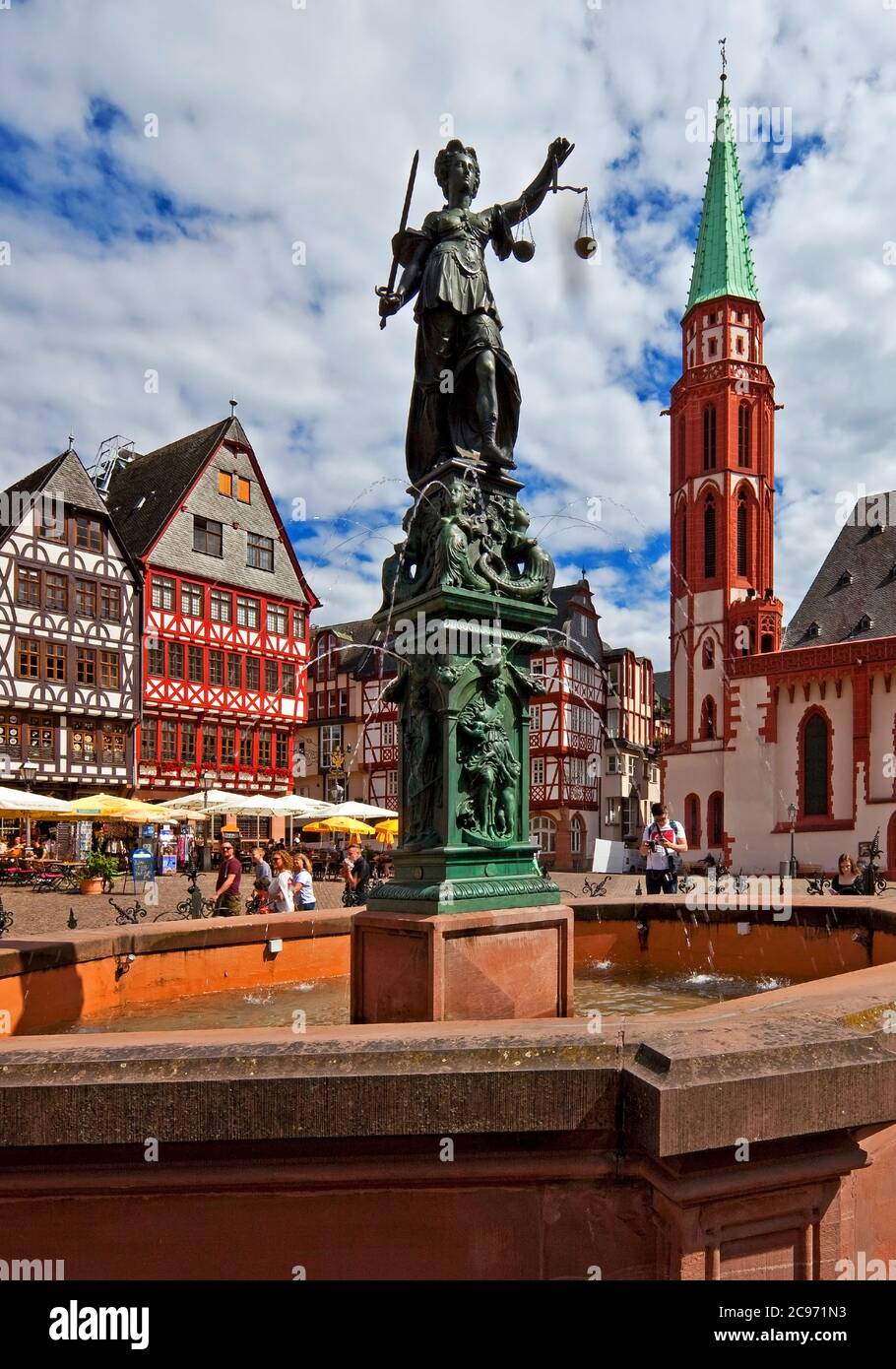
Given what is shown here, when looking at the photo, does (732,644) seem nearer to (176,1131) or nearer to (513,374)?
(513,374)

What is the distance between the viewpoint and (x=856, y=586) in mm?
45688

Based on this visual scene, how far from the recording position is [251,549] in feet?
129

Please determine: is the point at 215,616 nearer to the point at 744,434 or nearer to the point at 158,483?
the point at 158,483

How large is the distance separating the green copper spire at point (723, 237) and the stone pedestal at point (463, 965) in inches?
2084

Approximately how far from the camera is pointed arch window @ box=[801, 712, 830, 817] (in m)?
41.6

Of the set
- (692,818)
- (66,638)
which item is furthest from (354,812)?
(692,818)

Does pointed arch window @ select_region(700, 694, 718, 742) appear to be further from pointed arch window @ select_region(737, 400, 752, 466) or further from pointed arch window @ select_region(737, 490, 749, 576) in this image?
pointed arch window @ select_region(737, 400, 752, 466)

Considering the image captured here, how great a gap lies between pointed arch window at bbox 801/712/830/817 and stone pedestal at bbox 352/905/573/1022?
39.2 metres

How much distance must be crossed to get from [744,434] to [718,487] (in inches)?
133

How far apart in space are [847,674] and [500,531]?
126 ft

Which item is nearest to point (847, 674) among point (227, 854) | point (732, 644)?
point (732, 644)

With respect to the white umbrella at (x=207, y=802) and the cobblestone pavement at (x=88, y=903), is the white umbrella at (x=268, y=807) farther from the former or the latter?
the cobblestone pavement at (x=88, y=903)

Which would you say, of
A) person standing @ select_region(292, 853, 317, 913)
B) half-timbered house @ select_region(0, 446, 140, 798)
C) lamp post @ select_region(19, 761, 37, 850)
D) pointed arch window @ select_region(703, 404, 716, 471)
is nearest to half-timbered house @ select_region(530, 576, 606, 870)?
pointed arch window @ select_region(703, 404, 716, 471)

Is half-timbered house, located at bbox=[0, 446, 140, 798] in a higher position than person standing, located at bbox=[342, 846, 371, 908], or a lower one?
higher
